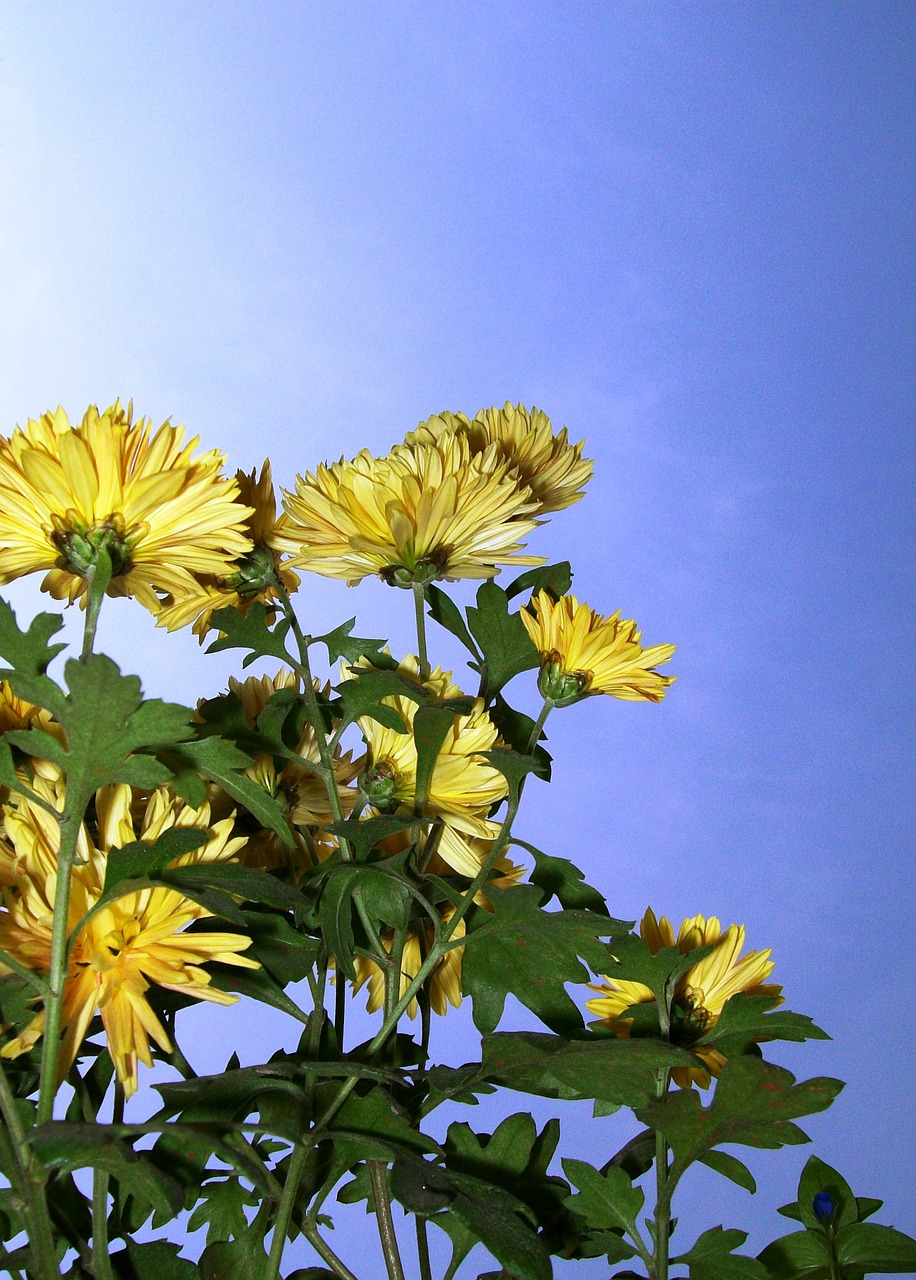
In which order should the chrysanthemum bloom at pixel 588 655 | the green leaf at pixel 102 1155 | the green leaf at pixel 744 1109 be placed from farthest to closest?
1. the chrysanthemum bloom at pixel 588 655
2. the green leaf at pixel 744 1109
3. the green leaf at pixel 102 1155

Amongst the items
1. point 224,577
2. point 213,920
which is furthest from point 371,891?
point 224,577

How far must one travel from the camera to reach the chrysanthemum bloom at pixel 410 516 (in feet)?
1.59

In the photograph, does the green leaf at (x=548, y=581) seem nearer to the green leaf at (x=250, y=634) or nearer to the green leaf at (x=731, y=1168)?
the green leaf at (x=250, y=634)

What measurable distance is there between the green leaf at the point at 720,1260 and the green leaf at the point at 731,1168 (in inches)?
0.7

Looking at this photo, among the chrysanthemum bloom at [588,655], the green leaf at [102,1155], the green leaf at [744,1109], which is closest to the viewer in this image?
the green leaf at [102,1155]

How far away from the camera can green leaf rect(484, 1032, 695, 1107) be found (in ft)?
1.30

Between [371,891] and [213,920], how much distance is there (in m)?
0.06

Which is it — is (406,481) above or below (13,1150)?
above

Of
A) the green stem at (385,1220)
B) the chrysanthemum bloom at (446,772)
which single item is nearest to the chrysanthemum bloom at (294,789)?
the chrysanthemum bloom at (446,772)

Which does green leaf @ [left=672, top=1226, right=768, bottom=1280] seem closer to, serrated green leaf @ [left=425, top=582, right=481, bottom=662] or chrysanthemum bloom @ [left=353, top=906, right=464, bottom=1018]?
chrysanthemum bloom @ [left=353, top=906, right=464, bottom=1018]

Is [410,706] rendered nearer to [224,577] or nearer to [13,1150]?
[224,577]

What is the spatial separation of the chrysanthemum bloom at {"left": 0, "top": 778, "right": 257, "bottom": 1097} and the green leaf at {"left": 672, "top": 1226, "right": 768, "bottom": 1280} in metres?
0.21

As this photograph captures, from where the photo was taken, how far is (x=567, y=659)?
506 millimetres

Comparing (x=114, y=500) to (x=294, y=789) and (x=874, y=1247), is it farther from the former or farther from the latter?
(x=874, y=1247)
